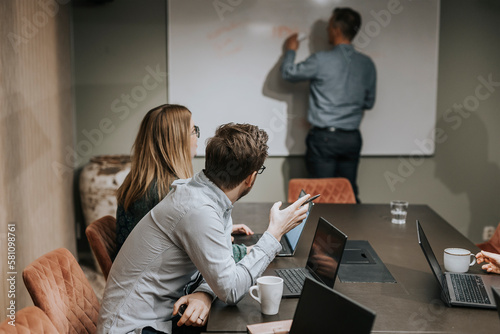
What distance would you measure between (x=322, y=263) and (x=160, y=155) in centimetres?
84

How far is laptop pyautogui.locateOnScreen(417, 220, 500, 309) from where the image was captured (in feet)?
4.98

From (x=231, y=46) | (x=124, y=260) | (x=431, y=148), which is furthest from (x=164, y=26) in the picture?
(x=124, y=260)

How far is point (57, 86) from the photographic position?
3.64 metres

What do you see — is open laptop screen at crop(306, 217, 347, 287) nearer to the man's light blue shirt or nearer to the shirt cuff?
the shirt cuff

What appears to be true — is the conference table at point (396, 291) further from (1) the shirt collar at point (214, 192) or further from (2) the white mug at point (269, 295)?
(1) the shirt collar at point (214, 192)

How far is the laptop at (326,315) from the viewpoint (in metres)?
1.04

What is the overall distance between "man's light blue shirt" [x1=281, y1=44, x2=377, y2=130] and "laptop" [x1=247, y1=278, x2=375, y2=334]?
9.18ft

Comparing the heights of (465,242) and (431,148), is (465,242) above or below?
below

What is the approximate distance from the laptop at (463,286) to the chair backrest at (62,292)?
1142 mm

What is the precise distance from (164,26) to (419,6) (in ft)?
6.85

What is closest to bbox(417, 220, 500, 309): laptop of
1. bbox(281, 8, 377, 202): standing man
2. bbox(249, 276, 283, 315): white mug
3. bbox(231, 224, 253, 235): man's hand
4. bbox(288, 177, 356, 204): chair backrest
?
bbox(249, 276, 283, 315): white mug

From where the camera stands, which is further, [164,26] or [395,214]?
[164,26]

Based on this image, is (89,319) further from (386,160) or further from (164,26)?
(386,160)

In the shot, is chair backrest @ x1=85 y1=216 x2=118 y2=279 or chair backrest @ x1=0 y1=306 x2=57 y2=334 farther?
chair backrest @ x1=85 y1=216 x2=118 y2=279
